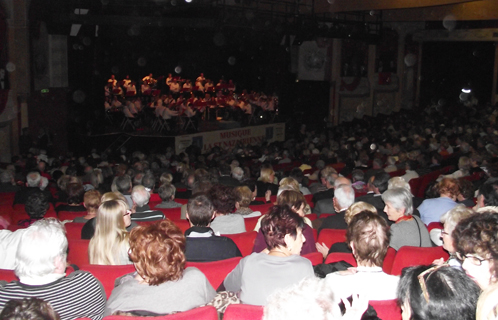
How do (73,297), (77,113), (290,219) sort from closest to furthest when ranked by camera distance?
(73,297) → (290,219) → (77,113)

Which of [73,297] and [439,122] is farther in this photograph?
[439,122]

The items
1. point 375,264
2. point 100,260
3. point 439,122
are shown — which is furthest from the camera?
point 439,122

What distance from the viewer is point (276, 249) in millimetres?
2703

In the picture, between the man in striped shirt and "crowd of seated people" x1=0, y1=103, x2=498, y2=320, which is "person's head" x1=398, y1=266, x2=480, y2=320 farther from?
the man in striped shirt

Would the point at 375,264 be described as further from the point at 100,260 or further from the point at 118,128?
the point at 118,128

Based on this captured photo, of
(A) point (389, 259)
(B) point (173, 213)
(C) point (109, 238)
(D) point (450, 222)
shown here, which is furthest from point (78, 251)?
(D) point (450, 222)

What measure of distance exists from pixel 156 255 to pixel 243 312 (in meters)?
0.51

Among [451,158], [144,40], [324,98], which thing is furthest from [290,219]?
[324,98]

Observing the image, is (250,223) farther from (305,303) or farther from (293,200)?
(305,303)

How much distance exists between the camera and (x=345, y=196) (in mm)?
4184

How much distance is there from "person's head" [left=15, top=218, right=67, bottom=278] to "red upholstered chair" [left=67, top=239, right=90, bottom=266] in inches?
44.3

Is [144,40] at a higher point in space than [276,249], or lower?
higher

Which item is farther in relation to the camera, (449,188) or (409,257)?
(449,188)

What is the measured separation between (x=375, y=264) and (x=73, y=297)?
1.47 m
